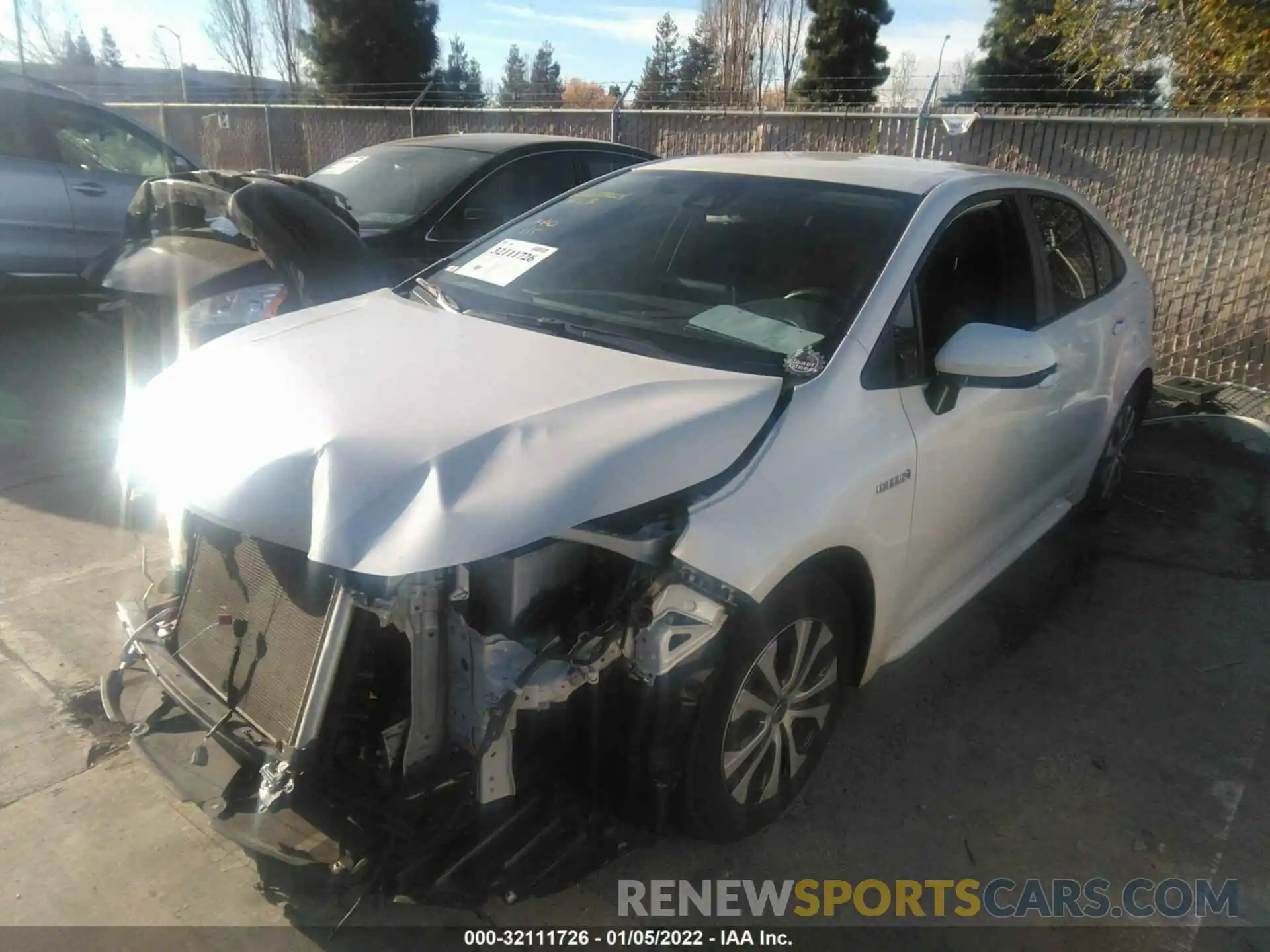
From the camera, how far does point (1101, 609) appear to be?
4.16m

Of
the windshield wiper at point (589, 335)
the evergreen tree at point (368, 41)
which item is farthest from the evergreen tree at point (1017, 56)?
the windshield wiper at point (589, 335)

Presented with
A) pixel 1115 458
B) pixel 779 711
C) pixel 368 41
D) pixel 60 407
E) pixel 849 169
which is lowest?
pixel 60 407

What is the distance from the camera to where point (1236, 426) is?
647 centimetres

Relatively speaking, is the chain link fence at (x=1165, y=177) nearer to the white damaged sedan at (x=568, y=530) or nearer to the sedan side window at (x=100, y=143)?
the white damaged sedan at (x=568, y=530)

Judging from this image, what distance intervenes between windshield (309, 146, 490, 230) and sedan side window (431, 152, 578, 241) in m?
0.15

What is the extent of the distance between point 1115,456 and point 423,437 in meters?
4.02

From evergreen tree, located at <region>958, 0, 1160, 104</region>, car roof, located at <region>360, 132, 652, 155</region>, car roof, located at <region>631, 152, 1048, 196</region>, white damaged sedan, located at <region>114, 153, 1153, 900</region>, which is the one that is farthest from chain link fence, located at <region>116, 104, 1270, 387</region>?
Answer: evergreen tree, located at <region>958, 0, 1160, 104</region>

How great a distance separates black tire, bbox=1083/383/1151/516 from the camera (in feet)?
15.5

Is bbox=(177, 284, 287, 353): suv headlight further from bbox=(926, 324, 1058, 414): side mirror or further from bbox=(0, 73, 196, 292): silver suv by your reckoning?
bbox=(0, 73, 196, 292): silver suv

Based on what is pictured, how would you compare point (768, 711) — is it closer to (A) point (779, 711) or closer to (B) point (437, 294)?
(A) point (779, 711)

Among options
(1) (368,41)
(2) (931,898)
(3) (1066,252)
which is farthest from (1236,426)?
(1) (368,41)

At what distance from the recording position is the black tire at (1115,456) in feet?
15.5

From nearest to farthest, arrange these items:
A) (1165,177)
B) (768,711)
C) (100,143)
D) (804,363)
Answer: (768,711), (804,363), (100,143), (1165,177)

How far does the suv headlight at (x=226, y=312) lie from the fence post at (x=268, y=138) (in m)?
12.1
